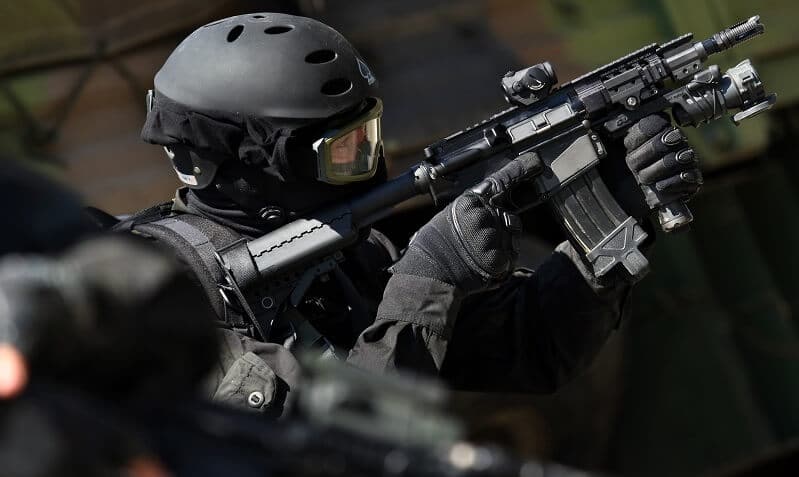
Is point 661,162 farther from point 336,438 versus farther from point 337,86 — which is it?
point 336,438

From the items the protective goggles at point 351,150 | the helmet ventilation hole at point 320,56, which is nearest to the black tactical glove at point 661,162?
the protective goggles at point 351,150

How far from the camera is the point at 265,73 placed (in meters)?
2.79

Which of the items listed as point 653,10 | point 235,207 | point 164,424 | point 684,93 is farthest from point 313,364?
point 653,10

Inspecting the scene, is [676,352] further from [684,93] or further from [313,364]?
[313,364]

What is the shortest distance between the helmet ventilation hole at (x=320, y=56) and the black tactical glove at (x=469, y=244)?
0.43 metres

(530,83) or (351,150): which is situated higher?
(351,150)

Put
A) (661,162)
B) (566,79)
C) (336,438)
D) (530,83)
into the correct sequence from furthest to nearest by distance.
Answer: (566,79)
(530,83)
(661,162)
(336,438)

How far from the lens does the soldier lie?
2.72 meters

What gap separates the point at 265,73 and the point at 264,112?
86 millimetres

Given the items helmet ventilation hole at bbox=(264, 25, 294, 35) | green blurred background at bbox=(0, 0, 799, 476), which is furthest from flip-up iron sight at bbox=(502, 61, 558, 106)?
green blurred background at bbox=(0, 0, 799, 476)

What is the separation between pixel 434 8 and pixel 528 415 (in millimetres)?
1578

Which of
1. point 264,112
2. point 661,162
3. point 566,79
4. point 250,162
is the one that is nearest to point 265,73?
point 264,112

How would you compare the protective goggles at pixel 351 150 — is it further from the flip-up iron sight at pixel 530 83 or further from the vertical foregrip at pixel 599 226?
the vertical foregrip at pixel 599 226

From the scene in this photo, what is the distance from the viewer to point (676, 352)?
17.2 feet
